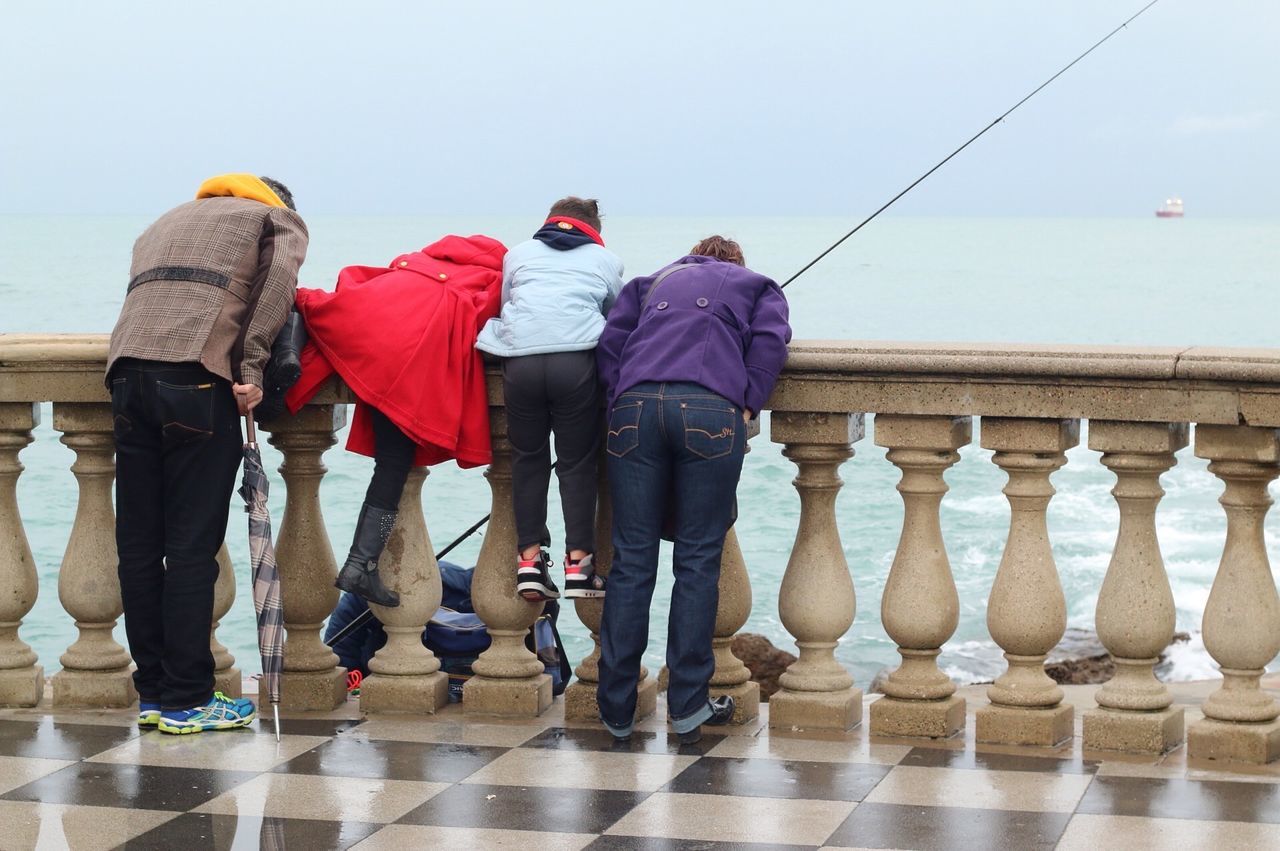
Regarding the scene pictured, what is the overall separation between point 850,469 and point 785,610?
93.0 ft

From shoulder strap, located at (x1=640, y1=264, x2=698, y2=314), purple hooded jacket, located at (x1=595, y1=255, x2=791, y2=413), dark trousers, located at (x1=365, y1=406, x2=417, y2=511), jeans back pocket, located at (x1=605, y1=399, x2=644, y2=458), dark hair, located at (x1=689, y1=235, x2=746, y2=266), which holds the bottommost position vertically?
dark trousers, located at (x1=365, y1=406, x2=417, y2=511)

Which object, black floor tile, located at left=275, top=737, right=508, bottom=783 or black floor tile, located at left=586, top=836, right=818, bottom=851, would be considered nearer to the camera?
black floor tile, located at left=586, top=836, right=818, bottom=851

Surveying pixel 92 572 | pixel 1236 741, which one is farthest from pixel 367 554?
pixel 1236 741

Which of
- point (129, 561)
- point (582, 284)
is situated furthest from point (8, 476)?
point (582, 284)

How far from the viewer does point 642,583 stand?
17.1 ft

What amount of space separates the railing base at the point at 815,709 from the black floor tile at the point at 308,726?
4.36 ft

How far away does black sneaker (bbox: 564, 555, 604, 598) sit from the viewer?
543 cm

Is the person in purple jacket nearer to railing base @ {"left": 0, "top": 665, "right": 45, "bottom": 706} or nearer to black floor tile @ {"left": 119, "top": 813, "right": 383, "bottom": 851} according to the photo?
black floor tile @ {"left": 119, "top": 813, "right": 383, "bottom": 851}

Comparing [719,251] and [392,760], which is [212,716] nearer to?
[392,760]

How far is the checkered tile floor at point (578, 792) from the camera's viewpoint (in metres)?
4.25

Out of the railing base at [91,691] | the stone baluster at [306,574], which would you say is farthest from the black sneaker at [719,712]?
the railing base at [91,691]

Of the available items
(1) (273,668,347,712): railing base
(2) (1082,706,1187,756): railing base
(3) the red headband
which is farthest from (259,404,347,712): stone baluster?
(2) (1082,706,1187,756): railing base

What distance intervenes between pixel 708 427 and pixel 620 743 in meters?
0.99

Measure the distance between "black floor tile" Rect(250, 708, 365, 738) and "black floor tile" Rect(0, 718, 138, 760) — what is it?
0.39 m
